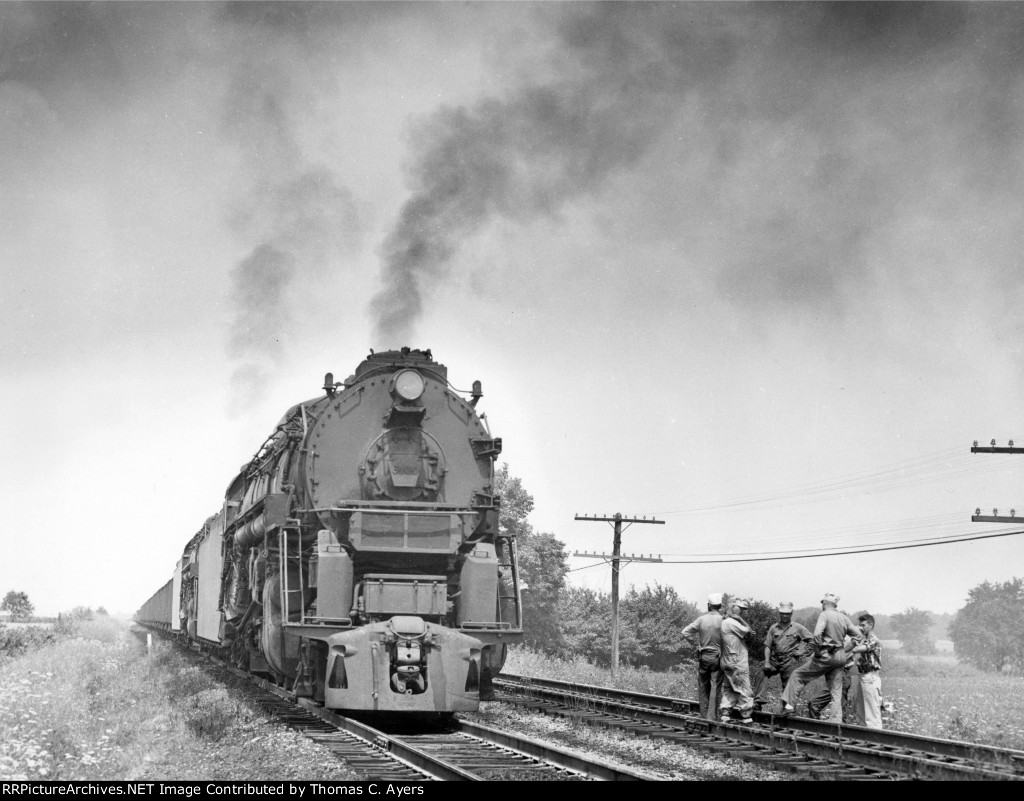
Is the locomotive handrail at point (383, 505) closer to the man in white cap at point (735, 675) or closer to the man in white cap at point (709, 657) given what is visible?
the man in white cap at point (709, 657)

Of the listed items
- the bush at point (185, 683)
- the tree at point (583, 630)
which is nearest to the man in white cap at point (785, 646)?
the bush at point (185, 683)

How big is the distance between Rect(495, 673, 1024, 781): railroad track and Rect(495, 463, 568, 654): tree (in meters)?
29.4

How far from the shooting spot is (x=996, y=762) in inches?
307

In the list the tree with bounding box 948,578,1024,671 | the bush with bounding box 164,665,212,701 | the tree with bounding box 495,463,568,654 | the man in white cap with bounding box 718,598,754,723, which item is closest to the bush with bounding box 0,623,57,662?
the bush with bounding box 164,665,212,701

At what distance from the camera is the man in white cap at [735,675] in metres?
10.9

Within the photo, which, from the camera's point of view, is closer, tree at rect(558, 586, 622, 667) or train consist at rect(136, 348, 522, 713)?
train consist at rect(136, 348, 522, 713)

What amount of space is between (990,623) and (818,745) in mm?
93999

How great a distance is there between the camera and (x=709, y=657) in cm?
1109

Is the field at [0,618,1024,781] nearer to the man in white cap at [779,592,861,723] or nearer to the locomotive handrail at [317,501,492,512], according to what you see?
the man in white cap at [779,592,861,723]

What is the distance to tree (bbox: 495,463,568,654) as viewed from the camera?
42.0 m

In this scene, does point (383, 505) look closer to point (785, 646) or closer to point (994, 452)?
point (785, 646)

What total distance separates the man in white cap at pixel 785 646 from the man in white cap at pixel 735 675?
0.49 meters
